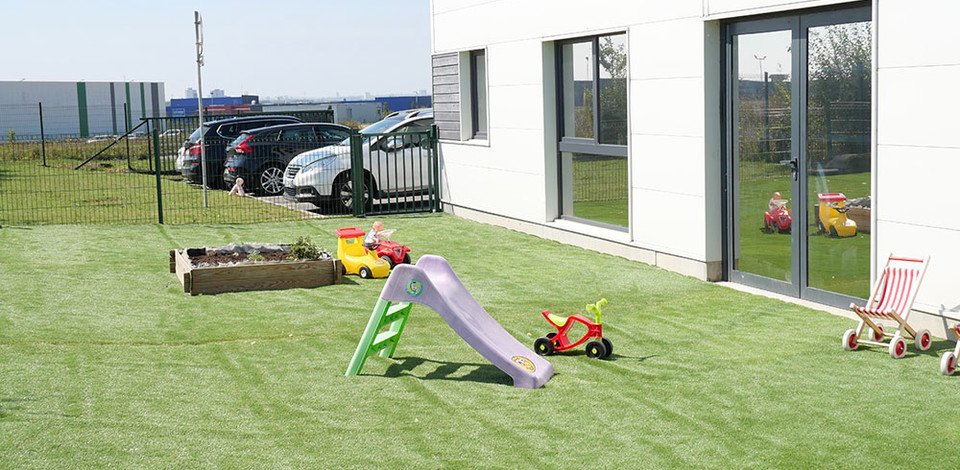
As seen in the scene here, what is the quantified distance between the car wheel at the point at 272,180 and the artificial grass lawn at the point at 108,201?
1.56 ft

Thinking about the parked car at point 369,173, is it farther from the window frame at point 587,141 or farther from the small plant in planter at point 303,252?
the small plant in planter at point 303,252

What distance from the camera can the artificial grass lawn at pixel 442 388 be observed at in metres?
6.43

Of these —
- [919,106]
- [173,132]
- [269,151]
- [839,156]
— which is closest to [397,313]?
[839,156]

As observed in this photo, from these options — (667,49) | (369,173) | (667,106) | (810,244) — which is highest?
(667,49)

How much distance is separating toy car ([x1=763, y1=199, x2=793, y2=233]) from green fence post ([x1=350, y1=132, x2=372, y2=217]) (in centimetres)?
901

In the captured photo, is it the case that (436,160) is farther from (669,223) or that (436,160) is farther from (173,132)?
(173,132)

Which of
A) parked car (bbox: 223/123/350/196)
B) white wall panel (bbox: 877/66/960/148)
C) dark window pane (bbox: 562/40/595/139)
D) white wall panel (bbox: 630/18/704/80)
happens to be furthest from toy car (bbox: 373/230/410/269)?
parked car (bbox: 223/123/350/196)

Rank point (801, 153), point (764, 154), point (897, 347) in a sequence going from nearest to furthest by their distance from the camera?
point (897, 347)
point (801, 153)
point (764, 154)

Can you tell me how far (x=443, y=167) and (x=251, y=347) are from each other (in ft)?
35.0

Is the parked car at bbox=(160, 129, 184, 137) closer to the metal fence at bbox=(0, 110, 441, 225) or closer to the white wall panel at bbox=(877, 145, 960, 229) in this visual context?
the metal fence at bbox=(0, 110, 441, 225)

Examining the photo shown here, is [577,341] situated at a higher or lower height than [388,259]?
lower

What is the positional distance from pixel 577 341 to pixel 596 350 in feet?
0.74

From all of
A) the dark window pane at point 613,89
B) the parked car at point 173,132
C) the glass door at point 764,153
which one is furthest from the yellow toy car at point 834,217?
the parked car at point 173,132

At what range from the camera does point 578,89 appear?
15.1m
